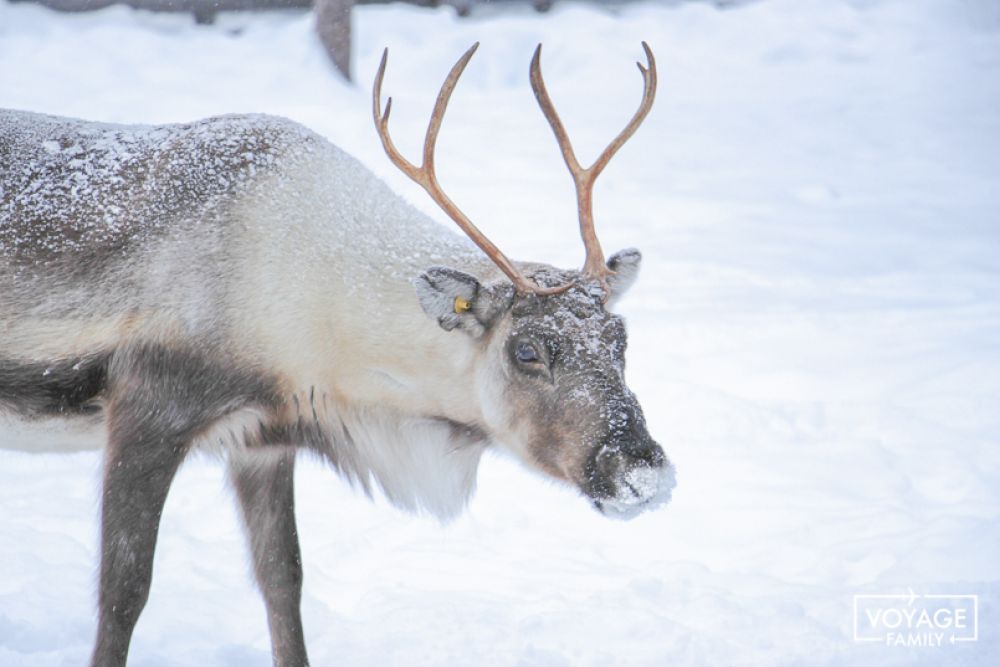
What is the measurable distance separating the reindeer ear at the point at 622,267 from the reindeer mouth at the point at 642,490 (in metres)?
0.61

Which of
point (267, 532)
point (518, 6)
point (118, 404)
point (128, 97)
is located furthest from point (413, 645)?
point (518, 6)

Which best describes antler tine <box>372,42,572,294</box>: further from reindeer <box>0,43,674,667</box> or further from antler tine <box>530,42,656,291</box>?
antler tine <box>530,42,656,291</box>

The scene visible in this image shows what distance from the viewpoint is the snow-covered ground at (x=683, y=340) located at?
3.41 meters

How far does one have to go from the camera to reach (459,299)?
280 cm

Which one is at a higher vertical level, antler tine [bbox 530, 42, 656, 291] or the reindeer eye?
antler tine [bbox 530, 42, 656, 291]

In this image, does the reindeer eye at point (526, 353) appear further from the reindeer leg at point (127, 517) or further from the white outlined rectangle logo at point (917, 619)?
the white outlined rectangle logo at point (917, 619)

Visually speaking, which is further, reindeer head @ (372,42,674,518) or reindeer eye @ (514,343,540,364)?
reindeer eye @ (514,343,540,364)

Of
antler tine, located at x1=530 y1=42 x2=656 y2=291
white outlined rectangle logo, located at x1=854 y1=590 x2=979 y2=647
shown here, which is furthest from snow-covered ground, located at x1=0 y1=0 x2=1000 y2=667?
antler tine, located at x1=530 y1=42 x2=656 y2=291

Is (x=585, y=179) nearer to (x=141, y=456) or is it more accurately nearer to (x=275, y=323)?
(x=275, y=323)

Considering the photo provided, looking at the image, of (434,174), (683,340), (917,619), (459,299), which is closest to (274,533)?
(459,299)

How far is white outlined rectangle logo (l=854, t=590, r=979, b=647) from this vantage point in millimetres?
3254

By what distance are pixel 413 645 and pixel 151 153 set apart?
146cm

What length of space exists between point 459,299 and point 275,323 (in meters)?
0.44

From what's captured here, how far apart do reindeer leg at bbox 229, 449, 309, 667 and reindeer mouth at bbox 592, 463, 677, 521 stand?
1.02 meters
